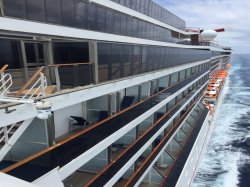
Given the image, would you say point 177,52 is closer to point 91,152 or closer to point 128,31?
point 128,31

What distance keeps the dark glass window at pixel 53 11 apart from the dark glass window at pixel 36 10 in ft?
0.69

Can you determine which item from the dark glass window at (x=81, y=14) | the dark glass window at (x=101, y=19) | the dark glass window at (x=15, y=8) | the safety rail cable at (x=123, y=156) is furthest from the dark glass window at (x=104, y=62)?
the safety rail cable at (x=123, y=156)

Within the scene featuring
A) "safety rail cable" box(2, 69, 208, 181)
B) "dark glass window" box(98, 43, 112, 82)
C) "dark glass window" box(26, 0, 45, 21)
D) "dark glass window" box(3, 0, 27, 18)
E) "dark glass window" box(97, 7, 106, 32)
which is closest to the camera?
"safety rail cable" box(2, 69, 208, 181)

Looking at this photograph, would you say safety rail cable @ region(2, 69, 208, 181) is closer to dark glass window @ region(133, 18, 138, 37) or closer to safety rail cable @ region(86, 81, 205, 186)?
safety rail cable @ region(86, 81, 205, 186)

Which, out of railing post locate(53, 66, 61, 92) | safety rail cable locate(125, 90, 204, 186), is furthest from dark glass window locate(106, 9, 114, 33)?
safety rail cable locate(125, 90, 204, 186)

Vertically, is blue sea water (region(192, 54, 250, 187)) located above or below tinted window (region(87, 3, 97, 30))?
below

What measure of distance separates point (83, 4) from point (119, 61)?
10.3 ft

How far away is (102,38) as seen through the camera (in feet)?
36.2

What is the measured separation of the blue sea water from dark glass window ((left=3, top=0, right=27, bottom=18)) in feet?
72.6

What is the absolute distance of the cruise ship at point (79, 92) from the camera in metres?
6.29

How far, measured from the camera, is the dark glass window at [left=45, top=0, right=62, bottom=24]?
7.56 m

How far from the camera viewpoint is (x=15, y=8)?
643cm

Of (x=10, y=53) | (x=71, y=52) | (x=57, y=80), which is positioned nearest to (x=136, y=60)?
(x=71, y=52)

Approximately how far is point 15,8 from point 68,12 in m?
2.43
